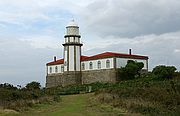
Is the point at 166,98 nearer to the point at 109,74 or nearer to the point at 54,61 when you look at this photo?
the point at 109,74

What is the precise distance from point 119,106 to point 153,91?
7478 millimetres

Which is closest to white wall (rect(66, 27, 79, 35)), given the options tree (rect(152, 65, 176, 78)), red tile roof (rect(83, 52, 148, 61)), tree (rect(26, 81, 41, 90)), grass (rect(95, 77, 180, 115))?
red tile roof (rect(83, 52, 148, 61))

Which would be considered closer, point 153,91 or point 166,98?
point 166,98

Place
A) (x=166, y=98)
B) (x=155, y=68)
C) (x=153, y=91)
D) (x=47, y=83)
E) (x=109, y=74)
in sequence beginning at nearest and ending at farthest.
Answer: (x=166, y=98)
(x=153, y=91)
(x=155, y=68)
(x=109, y=74)
(x=47, y=83)

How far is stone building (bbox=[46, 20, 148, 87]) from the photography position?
54156mm

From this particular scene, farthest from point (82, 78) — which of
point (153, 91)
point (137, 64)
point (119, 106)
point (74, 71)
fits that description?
point (119, 106)

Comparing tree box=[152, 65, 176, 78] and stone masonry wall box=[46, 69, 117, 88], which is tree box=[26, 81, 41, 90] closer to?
stone masonry wall box=[46, 69, 117, 88]

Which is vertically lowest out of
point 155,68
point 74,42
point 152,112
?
point 152,112

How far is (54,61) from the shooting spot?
6594 cm

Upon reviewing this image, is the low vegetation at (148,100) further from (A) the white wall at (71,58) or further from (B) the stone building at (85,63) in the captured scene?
(A) the white wall at (71,58)

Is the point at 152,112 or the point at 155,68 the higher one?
the point at 155,68

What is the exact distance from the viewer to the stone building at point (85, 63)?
54156 mm

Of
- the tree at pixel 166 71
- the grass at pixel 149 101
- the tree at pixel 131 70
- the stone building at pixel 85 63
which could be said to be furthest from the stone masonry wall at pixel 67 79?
the grass at pixel 149 101

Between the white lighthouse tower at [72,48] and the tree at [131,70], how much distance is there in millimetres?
8216
